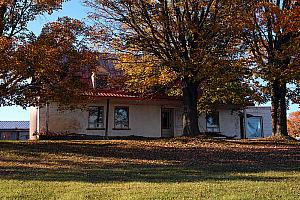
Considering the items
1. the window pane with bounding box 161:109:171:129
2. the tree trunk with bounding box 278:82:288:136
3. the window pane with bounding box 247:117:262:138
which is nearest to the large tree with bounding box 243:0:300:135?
the tree trunk with bounding box 278:82:288:136

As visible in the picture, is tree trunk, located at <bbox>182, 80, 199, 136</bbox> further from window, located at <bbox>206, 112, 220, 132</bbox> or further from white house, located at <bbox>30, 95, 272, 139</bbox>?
window, located at <bbox>206, 112, 220, 132</bbox>

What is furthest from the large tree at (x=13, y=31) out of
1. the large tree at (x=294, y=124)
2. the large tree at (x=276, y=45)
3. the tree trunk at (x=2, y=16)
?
the large tree at (x=294, y=124)

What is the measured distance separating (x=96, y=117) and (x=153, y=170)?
18.9 m

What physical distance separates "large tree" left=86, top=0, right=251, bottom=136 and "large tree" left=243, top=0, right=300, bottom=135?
5.19 ft

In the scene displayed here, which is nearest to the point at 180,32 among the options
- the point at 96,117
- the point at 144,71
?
the point at 144,71

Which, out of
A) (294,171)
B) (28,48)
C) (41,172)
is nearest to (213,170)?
(294,171)

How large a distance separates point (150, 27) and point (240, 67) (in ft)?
16.2

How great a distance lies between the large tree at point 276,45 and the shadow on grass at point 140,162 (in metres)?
4.13

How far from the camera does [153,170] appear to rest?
12836 millimetres

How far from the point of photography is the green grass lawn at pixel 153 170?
877 cm

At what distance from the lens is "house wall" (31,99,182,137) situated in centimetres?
2978

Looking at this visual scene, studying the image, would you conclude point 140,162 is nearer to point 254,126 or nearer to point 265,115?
point 254,126

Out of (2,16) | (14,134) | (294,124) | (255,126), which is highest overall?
(2,16)

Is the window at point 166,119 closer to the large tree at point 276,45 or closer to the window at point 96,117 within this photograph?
→ the window at point 96,117
